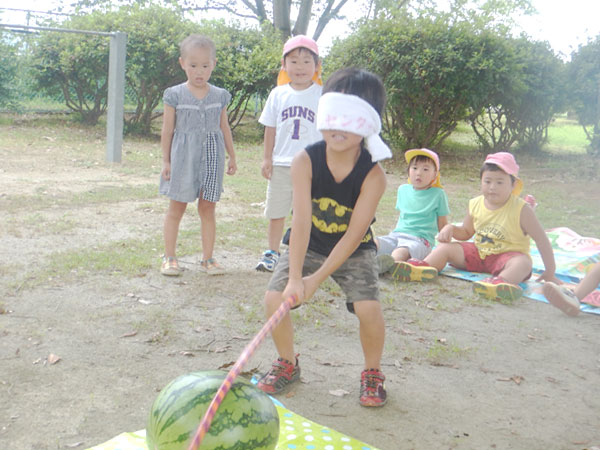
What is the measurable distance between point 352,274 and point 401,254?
7.66 feet

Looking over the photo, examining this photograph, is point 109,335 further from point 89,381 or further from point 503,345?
point 503,345

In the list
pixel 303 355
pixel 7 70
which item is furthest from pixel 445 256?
pixel 7 70

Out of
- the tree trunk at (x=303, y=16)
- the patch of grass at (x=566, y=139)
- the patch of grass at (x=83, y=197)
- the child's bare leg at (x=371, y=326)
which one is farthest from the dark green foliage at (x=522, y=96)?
the child's bare leg at (x=371, y=326)

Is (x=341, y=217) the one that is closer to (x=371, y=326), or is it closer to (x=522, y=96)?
(x=371, y=326)

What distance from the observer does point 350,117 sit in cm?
257

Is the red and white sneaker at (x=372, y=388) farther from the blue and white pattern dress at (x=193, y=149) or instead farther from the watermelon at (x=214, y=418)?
the blue and white pattern dress at (x=193, y=149)

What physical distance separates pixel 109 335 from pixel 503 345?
87.7 inches

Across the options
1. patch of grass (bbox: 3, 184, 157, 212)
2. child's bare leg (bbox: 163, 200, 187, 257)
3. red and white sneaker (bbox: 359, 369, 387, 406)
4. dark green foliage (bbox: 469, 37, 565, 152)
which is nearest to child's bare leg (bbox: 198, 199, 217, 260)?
child's bare leg (bbox: 163, 200, 187, 257)

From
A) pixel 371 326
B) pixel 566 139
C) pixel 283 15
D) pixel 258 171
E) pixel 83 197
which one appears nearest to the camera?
pixel 371 326

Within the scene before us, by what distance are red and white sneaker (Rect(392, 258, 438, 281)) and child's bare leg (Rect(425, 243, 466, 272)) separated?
22cm

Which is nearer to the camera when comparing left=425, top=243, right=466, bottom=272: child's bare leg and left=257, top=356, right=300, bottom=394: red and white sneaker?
left=257, top=356, right=300, bottom=394: red and white sneaker

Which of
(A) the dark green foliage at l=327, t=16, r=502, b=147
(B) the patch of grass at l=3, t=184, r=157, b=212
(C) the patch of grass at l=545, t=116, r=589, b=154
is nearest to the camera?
(B) the patch of grass at l=3, t=184, r=157, b=212

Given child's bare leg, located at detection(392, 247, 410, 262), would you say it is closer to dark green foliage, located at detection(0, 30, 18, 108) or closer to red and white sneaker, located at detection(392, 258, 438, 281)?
red and white sneaker, located at detection(392, 258, 438, 281)

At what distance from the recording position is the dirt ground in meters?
2.72
